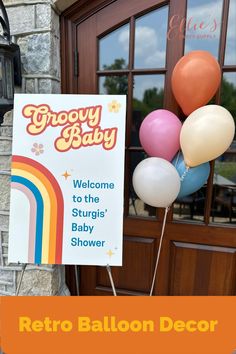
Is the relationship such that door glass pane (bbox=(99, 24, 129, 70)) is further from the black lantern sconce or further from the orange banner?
the orange banner

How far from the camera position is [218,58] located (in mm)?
1426

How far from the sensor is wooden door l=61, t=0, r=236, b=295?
144cm

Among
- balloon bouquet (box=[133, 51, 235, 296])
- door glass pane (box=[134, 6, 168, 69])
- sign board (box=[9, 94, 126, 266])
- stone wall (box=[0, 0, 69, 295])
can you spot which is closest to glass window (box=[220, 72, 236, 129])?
balloon bouquet (box=[133, 51, 235, 296])

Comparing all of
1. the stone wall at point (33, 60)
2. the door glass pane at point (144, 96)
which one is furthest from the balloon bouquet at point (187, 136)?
the stone wall at point (33, 60)

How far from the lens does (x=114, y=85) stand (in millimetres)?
1615

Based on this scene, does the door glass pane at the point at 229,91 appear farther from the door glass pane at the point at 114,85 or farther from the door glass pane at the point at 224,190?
the door glass pane at the point at 114,85

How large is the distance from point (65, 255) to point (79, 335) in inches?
17.9

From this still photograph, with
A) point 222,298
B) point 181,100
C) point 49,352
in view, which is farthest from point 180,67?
point 49,352

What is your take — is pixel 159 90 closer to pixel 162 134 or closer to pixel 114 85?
pixel 114 85

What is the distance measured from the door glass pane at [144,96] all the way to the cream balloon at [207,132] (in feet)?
1.33

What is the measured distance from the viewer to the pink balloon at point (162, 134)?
1.25 meters

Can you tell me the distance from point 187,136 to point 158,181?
0.82 ft

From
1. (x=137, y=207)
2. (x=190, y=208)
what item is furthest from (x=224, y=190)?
(x=137, y=207)

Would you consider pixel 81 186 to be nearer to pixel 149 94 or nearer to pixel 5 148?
pixel 5 148
